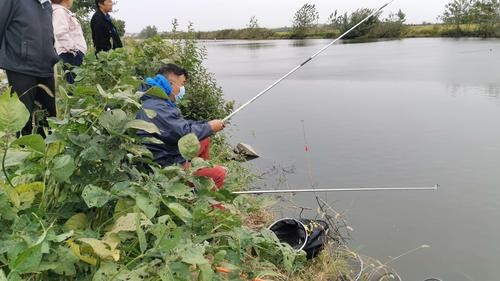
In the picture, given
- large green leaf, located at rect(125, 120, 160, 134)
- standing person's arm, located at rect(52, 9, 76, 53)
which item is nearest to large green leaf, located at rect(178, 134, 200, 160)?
large green leaf, located at rect(125, 120, 160, 134)

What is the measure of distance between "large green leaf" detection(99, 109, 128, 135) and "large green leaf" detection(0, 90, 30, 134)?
217mm

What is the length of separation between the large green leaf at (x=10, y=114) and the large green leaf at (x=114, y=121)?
0.71 feet

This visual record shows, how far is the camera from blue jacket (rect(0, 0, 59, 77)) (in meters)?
3.29

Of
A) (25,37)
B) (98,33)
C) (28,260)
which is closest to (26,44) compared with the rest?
(25,37)

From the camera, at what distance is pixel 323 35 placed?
4331 centimetres

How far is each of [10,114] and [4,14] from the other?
238 centimetres

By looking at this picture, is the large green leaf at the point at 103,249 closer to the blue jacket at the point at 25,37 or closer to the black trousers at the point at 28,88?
the black trousers at the point at 28,88

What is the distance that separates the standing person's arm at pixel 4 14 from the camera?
3.23 m

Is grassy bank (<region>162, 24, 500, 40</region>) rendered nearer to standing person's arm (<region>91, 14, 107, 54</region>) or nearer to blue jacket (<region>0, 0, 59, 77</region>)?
standing person's arm (<region>91, 14, 107, 54</region>)

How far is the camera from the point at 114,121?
140 cm

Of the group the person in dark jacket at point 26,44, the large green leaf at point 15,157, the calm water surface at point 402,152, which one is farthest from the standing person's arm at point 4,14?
the calm water surface at point 402,152

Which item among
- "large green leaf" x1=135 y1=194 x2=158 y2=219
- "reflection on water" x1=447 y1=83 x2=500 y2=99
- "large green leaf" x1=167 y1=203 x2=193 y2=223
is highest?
"large green leaf" x1=135 y1=194 x2=158 y2=219

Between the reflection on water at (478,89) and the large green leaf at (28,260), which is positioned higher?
the large green leaf at (28,260)

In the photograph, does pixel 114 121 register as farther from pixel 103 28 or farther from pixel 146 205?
pixel 103 28
